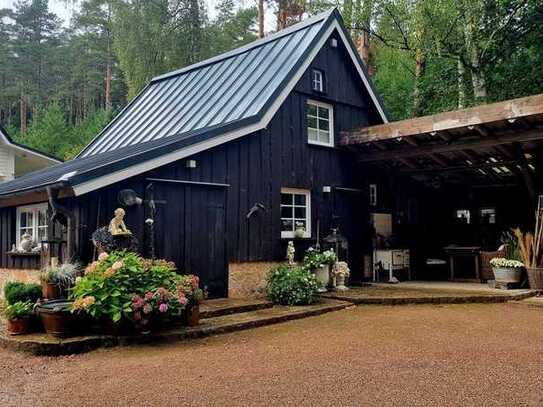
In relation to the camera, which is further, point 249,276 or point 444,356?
point 249,276

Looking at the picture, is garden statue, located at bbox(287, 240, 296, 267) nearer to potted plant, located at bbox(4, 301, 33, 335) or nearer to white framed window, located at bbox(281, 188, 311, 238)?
white framed window, located at bbox(281, 188, 311, 238)

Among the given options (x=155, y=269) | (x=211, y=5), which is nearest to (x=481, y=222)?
(x=155, y=269)

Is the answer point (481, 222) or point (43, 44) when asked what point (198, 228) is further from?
point (43, 44)

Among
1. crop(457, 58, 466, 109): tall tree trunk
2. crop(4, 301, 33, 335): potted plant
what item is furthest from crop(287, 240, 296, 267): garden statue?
crop(457, 58, 466, 109): tall tree trunk

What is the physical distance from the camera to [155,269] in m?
5.74

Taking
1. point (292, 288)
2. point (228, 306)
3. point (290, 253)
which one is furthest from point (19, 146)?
point (292, 288)

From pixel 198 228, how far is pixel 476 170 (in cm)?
663

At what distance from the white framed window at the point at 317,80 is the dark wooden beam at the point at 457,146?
1.67 meters

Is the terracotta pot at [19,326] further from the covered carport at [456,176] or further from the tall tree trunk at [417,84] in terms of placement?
the tall tree trunk at [417,84]

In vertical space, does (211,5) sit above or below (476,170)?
above

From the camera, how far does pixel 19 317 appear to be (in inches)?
218

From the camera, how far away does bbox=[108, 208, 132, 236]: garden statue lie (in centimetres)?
647

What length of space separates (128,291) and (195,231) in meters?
2.36

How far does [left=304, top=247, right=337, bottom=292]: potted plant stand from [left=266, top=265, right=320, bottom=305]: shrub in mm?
763
